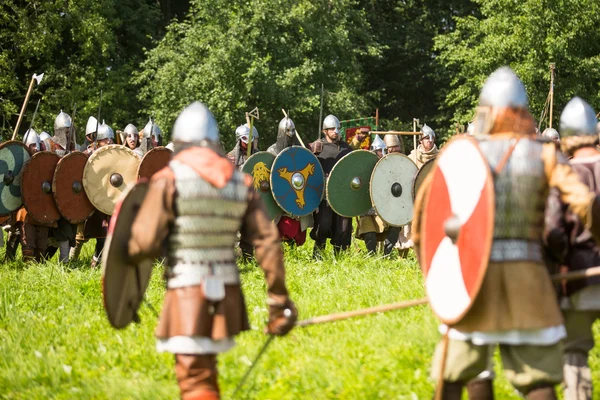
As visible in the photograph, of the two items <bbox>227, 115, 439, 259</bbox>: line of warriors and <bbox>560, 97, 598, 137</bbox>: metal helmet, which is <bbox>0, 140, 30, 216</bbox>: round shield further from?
<bbox>560, 97, 598, 137</bbox>: metal helmet

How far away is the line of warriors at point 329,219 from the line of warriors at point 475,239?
526 cm

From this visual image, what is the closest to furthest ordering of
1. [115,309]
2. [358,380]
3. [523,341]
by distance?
1. [523,341]
2. [115,309]
3. [358,380]

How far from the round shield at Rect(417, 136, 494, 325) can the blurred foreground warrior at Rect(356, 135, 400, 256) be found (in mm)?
5908

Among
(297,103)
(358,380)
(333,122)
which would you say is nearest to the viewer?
(358,380)

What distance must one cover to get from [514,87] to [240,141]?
639cm

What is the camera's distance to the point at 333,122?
9.61m

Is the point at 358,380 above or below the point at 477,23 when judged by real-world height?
below

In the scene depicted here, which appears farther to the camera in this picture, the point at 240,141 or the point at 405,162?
the point at 240,141

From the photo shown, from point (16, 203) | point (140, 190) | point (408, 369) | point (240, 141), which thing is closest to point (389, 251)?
point (240, 141)

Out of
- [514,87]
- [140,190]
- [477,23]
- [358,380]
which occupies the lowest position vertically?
[358,380]

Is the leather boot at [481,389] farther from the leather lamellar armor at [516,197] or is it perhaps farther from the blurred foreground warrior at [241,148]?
the blurred foreground warrior at [241,148]

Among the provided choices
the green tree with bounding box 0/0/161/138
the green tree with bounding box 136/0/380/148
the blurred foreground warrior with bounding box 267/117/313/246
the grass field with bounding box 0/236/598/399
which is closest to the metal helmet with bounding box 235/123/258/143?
the blurred foreground warrior with bounding box 267/117/313/246

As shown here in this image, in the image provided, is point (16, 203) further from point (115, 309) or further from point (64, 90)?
point (64, 90)

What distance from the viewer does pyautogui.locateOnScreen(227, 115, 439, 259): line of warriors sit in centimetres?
916
